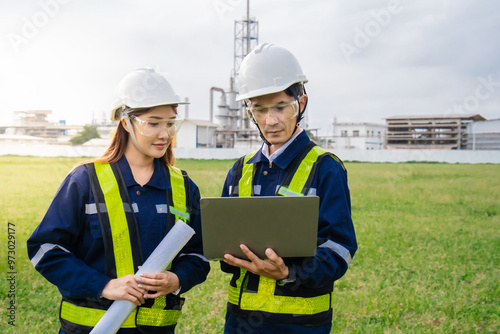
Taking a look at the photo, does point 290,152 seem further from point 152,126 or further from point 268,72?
point 152,126

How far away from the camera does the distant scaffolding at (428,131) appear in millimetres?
54375

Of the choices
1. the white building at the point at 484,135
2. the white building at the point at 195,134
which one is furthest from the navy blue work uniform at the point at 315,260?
the white building at the point at 484,135

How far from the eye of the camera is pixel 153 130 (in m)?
2.60

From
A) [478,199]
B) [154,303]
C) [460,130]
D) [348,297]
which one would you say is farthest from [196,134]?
[154,303]

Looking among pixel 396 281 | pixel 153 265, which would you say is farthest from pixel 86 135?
pixel 153 265

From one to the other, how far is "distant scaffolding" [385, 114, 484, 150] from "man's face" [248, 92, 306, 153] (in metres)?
55.4

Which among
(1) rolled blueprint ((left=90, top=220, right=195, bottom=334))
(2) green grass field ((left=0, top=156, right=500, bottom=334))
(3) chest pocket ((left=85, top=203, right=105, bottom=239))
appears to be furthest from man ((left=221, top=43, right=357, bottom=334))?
(2) green grass field ((left=0, top=156, right=500, bottom=334))

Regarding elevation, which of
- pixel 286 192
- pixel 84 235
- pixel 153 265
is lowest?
pixel 153 265

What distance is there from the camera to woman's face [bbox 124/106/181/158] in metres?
2.60

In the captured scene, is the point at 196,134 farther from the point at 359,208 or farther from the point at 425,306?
the point at 425,306

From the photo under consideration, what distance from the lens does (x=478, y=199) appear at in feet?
48.0

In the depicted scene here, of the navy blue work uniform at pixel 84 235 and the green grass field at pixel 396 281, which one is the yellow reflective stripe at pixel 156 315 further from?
the green grass field at pixel 396 281

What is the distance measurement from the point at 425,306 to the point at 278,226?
4.15 meters

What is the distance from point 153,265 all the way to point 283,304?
2.27 feet
